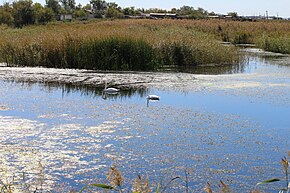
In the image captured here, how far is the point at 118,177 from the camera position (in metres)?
1.77

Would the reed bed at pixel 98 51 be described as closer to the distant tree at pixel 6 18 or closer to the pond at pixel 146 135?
the pond at pixel 146 135

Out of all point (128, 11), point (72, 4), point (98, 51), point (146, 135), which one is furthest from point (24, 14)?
point (72, 4)

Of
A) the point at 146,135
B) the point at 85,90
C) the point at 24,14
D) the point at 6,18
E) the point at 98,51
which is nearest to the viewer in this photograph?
the point at 146,135

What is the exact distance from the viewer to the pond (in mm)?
4121

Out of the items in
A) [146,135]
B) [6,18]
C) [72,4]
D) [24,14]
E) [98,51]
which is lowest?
[146,135]

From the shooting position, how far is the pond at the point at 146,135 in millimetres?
4121

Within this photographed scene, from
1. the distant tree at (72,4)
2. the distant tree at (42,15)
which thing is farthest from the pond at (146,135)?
the distant tree at (72,4)

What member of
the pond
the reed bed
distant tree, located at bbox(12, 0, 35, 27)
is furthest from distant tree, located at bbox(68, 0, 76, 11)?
the pond

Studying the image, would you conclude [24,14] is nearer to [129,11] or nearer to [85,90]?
[129,11]

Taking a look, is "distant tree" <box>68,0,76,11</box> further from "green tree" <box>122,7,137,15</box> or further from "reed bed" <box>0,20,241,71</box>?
"reed bed" <box>0,20,241,71</box>

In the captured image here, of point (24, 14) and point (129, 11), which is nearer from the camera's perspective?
point (24, 14)

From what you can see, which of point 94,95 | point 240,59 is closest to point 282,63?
point 240,59

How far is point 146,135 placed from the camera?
5492 mm

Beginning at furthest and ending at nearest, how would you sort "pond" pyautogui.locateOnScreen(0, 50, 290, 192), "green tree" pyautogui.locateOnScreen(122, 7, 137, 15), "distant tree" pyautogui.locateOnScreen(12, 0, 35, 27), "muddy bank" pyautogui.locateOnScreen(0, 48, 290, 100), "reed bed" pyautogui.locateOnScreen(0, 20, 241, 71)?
"green tree" pyautogui.locateOnScreen(122, 7, 137, 15), "distant tree" pyautogui.locateOnScreen(12, 0, 35, 27), "reed bed" pyautogui.locateOnScreen(0, 20, 241, 71), "muddy bank" pyautogui.locateOnScreen(0, 48, 290, 100), "pond" pyautogui.locateOnScreen(0, 50, 290, 192)
